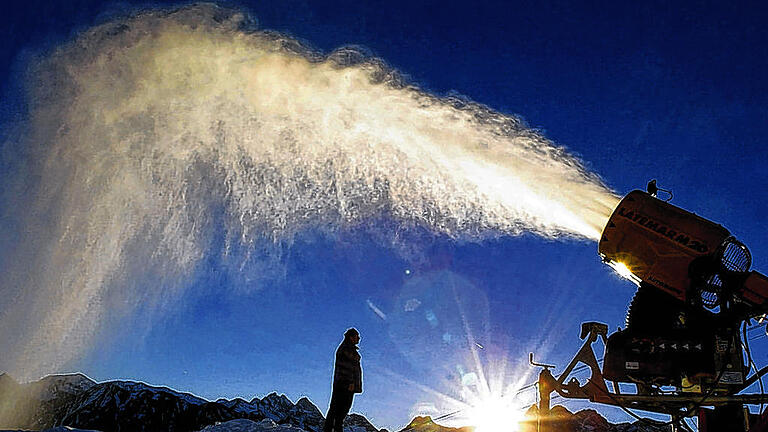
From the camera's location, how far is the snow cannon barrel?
1052cm

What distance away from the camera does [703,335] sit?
35.9 ft

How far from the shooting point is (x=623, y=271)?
12320mm

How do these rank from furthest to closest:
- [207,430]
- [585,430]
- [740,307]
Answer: [585,430]
[207,430]
[740,307]

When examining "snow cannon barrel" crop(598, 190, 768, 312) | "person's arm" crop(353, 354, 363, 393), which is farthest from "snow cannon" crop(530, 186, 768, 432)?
"person's arm" crop(353, 354, 363, 393)

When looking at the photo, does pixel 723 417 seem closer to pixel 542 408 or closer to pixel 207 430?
pixel 542 408

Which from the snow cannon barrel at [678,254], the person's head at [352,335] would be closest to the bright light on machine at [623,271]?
the snow cannon barrel at [678,254]

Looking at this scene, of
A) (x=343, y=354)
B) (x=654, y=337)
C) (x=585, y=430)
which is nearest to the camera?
(x=654, y=337)

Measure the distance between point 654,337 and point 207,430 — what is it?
900 centimetres

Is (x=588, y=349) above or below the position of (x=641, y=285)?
below

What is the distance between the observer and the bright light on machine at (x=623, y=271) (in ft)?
39.6

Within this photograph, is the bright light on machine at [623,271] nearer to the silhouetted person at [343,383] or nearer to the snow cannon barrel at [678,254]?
the snow cannon barrel at [678,254]

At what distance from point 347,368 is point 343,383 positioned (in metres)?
0.29

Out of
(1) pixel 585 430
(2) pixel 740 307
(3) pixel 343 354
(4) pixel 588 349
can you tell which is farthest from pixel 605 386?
(1) pixel 585 430

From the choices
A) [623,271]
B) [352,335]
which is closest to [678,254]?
[623,271]
